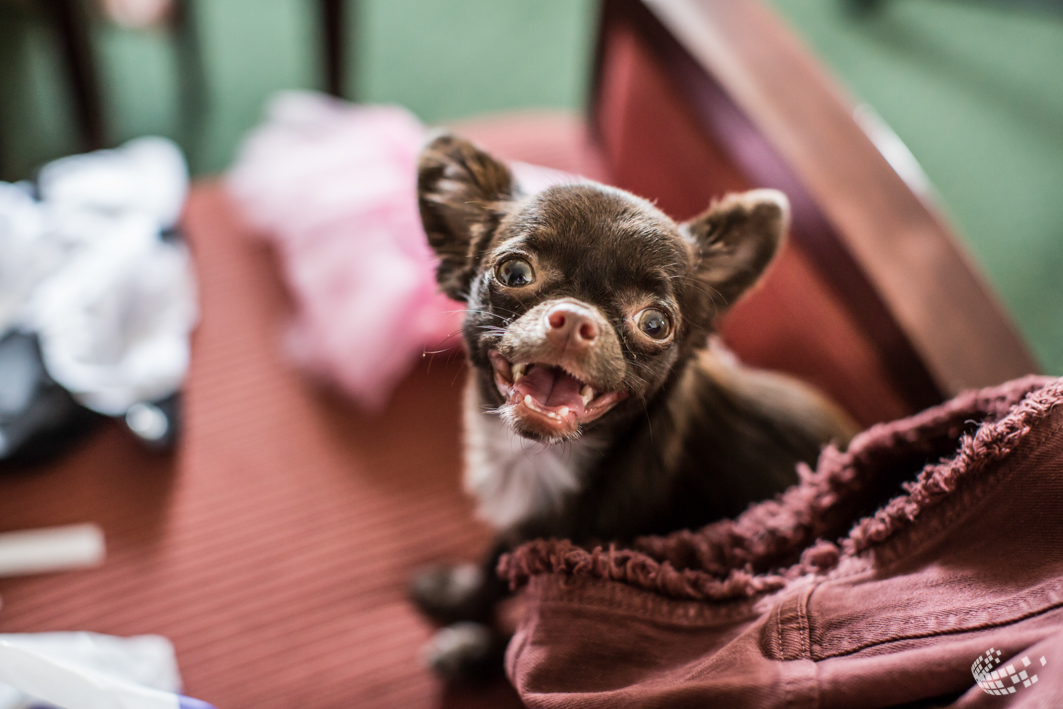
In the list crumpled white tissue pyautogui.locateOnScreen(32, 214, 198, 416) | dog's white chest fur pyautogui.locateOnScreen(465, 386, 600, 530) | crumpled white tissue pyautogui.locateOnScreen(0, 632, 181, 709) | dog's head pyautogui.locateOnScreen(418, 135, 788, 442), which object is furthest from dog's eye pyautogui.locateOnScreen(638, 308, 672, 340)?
crumpled white tissue pyautogui.locateOnScreen(32, 214, 198, 416)

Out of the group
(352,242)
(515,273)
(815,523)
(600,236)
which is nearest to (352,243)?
(352,242)

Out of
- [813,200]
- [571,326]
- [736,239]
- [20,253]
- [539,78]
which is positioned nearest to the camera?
[571,326]

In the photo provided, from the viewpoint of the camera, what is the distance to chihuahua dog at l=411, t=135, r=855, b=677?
1.12 metres

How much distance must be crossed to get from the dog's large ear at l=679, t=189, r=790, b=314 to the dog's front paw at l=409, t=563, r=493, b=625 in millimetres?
873

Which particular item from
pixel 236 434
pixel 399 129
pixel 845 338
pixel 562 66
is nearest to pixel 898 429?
pixel 845 338

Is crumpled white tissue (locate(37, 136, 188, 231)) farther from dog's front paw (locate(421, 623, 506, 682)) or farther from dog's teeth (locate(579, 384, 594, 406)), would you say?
dog's teeth (locate(579, 384, 594, 406))

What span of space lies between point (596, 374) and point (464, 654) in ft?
2.74

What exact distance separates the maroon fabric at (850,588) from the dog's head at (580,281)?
0.83ft

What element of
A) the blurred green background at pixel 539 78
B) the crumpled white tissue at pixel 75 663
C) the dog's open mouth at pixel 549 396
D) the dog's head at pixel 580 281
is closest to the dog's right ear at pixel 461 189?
the dog's head at pixel 580 281

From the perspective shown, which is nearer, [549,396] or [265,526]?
[549,396]

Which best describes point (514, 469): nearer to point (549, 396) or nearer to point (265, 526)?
point (549, 396)

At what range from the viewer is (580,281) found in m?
1.13

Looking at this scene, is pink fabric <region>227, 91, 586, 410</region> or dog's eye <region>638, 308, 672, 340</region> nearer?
dog's eye <region>638, 308, 672, 340</region>

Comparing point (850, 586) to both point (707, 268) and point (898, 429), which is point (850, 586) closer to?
point (898, 429)
